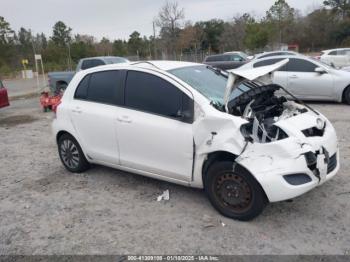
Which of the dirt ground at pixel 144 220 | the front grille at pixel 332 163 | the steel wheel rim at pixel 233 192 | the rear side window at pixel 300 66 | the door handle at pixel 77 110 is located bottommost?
the dirt ground at pixel 144 220

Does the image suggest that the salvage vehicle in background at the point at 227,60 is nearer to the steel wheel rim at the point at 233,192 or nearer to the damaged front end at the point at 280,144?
the damaged front end at the point at 280,144

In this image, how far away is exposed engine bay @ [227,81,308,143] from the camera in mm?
3689

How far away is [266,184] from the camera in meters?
3.47

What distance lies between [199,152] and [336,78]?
24.4 ft

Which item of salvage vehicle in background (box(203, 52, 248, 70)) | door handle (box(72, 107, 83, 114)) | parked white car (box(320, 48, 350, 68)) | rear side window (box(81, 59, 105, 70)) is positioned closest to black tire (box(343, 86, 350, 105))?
door handle (box(72, 107, 83, 114))

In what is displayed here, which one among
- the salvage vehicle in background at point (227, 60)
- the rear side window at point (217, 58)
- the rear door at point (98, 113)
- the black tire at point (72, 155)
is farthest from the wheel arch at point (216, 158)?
the rear side window at point (217, 58)

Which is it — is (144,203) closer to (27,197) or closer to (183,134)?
(183,134)

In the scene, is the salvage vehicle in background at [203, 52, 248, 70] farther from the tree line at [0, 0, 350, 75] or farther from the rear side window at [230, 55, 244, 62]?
the tree line at [0, 0, 350, 75]

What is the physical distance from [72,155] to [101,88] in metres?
1.28

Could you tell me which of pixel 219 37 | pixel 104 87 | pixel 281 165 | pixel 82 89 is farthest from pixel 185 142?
pixel 219 37

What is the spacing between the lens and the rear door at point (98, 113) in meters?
4.75

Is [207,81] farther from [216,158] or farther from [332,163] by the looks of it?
[332,163]

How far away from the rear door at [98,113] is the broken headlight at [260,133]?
1.80 metres

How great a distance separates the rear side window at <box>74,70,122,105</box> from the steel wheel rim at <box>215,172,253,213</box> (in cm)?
179
